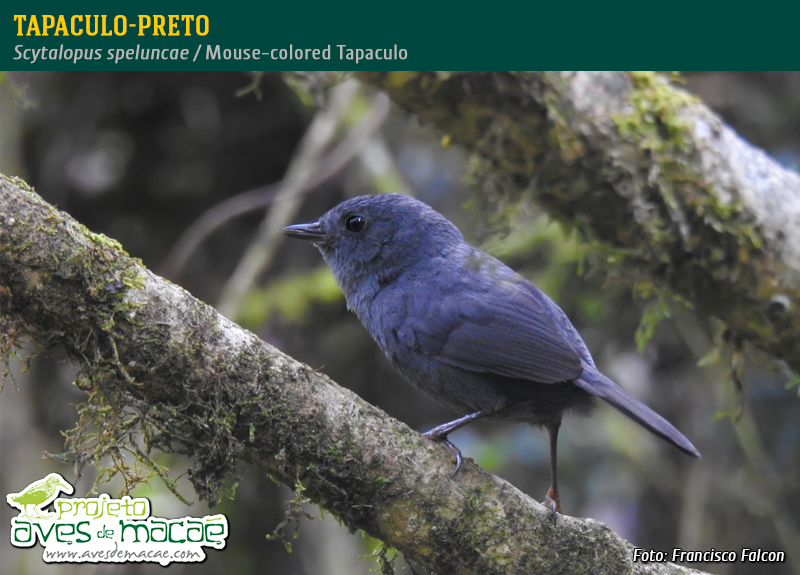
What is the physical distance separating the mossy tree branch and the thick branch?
189 cm

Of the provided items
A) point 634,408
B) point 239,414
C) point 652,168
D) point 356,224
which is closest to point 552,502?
point 634,408

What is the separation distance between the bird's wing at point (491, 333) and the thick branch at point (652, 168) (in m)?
1.04

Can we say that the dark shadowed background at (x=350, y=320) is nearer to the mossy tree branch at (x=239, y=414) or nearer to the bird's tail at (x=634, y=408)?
the bird's tail at (x=634, y=408)

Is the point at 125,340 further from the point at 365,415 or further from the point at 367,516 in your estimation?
the point at 367,516

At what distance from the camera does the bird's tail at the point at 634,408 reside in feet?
8.55

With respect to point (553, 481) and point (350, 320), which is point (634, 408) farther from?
point (350, 320)

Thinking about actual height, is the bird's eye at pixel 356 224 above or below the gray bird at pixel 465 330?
above

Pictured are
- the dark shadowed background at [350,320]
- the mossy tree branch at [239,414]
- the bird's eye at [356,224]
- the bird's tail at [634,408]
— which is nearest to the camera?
the mossy tree branch at [239,414]

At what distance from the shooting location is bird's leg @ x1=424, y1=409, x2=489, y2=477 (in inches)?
96.3

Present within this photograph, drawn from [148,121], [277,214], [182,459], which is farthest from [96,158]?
[182,459]

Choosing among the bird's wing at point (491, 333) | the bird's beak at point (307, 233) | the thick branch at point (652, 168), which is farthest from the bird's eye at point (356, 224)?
the thick branch at point (652, 168)

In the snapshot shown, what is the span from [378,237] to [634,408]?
4.31 ft

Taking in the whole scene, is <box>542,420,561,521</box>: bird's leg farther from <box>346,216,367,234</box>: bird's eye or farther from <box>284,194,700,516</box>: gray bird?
<box>346,216,367,234</box>: bird's eye

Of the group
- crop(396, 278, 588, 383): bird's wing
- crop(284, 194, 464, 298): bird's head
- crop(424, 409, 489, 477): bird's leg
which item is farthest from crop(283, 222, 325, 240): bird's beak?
crop(424, 409, 489, 477): bird's leg
